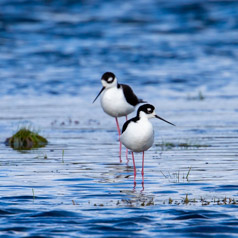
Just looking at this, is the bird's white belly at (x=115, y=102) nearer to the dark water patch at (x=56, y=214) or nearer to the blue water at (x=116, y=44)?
the dark water patch at (x=56, y=214)

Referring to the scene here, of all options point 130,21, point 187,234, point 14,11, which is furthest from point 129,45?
point 187,234

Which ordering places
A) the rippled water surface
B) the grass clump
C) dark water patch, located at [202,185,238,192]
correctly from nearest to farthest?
the rippled water surface < dark water patch, located at [202,185,238,192] < the grass clump

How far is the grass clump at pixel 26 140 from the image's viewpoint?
501 inches

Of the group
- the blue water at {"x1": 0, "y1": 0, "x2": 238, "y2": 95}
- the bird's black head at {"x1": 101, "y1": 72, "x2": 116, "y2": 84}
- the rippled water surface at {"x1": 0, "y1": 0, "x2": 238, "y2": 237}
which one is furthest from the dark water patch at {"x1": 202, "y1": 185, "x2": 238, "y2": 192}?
the blue water at {"x1": 0, "y1": 0, "x2": 238, "y2": 95}

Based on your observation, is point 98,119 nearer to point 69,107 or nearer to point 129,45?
point 69,107

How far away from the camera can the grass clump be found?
12.7 metres

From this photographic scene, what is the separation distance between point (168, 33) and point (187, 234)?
1225 inches

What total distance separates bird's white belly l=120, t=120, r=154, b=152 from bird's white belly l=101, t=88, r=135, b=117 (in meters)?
3.38

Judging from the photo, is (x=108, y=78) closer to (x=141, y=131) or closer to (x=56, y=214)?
(x=141, y=131)

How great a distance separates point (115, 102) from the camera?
13.3 metres

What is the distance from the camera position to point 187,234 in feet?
21.3

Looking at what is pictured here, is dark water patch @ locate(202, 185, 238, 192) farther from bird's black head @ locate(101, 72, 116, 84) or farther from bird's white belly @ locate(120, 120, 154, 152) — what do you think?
bird's black head @ locate(101, 72, 116, 84)

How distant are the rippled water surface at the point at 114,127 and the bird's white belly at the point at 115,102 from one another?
→ 597mm

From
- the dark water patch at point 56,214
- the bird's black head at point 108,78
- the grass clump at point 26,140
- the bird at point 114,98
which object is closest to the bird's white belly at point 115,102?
the bird at point 114,98
